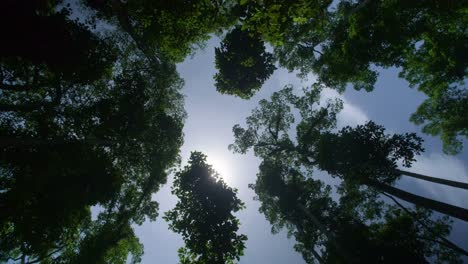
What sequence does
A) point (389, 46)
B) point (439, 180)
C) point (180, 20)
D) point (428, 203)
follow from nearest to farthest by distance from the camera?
point (428, 203) → point (439, 180) → point (180, 20) → point (389, 46)

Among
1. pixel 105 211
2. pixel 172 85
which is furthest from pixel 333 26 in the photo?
pixel 105 211

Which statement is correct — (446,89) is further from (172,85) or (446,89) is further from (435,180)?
(172,85)

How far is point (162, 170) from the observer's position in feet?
71.3

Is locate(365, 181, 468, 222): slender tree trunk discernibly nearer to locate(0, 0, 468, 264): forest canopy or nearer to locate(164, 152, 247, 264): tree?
locate(0, 0, 468, 264): forest canopy

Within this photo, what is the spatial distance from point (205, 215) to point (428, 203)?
39.6ft

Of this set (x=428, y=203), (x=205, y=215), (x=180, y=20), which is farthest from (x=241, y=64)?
(x=428, y=203)

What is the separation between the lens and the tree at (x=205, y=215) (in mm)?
12398

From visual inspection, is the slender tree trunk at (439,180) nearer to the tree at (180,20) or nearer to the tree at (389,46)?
the tree at (389,46)

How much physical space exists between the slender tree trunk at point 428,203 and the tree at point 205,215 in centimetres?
977

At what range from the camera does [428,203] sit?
1300 centimetres

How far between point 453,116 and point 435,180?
1653 cm

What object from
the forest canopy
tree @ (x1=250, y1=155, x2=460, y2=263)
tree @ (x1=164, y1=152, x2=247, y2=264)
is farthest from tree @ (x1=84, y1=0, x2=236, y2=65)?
tree @ (x1=250, y1=155, x2=460, y2=263)

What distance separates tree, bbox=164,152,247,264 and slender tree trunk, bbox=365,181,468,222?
9.77 metres

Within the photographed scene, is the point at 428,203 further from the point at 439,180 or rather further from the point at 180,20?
the point at 180,20
